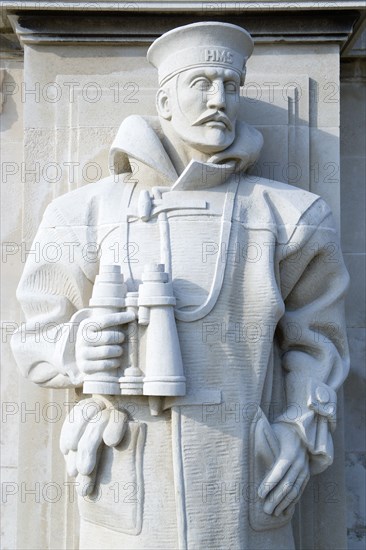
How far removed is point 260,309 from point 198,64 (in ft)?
3.32

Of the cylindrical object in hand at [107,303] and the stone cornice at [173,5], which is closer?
the cylindrical object in hand at [107,303]

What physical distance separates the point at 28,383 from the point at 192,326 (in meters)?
0.98

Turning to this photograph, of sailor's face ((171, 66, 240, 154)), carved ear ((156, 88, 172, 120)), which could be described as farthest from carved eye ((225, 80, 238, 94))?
carved ear ((156, 88, 172, 120))

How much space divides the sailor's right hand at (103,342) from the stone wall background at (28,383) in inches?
25.8

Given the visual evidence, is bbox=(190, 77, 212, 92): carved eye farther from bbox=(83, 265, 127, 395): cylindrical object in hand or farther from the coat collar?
bbox=(83, 265, 127, 395): cylindrical object in hand

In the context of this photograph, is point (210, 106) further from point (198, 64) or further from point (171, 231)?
point (171, 231)

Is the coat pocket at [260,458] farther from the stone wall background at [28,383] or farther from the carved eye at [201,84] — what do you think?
the carved eye at [201,84]

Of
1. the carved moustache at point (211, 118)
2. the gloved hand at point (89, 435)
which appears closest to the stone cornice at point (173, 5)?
the carved moustache at point (211, 118)

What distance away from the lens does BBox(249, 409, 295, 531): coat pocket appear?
4.36 meters

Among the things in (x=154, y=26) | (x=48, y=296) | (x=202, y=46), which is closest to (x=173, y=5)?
(x=154, y=26)

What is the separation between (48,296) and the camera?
180 inches

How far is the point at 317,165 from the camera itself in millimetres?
4973

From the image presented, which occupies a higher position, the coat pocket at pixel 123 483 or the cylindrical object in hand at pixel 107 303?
the cylindrical object in hand at pixel 107 303

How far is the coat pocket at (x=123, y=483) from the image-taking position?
4309 millimetres
